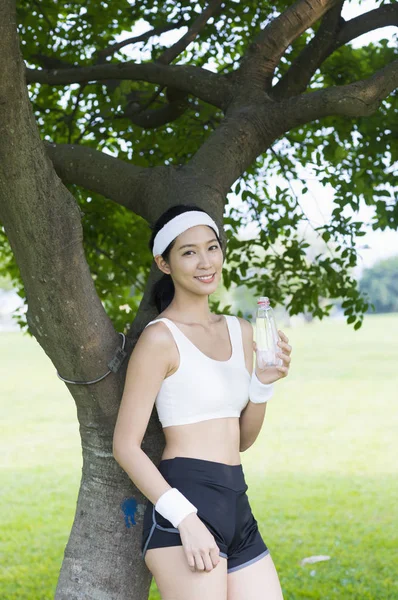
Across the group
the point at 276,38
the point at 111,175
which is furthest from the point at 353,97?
the point at 111,175

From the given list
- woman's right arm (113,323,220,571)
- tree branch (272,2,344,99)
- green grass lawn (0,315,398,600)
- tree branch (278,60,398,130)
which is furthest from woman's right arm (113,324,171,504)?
green grass lawn (0,315,398,600)

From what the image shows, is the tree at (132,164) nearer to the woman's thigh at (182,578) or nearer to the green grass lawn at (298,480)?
the woman's thigh at (182,578)

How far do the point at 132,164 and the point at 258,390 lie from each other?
1918 mm

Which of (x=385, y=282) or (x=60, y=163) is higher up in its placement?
(x=385, y=282)

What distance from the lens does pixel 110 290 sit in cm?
681

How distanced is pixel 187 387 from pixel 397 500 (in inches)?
324

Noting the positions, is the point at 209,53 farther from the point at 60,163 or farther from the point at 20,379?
the point at 20,379

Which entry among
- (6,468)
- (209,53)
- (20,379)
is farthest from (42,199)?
(20,379)

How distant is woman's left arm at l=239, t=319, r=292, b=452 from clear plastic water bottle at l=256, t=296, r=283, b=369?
19mm

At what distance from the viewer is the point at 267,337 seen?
10.0ft

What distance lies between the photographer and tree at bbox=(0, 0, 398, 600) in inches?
122

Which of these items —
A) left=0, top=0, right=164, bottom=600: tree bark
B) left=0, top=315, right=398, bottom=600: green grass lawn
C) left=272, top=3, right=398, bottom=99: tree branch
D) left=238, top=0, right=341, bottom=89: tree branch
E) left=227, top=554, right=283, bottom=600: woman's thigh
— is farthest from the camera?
left=0, top=315, right=398, bottom=600: green grass lawn

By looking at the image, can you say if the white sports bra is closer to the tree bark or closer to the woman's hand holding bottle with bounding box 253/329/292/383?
the woman's hand holding bottle with bounding box 253/329/292/383

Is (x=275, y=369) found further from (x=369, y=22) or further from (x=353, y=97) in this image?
(x=369, y=22)
